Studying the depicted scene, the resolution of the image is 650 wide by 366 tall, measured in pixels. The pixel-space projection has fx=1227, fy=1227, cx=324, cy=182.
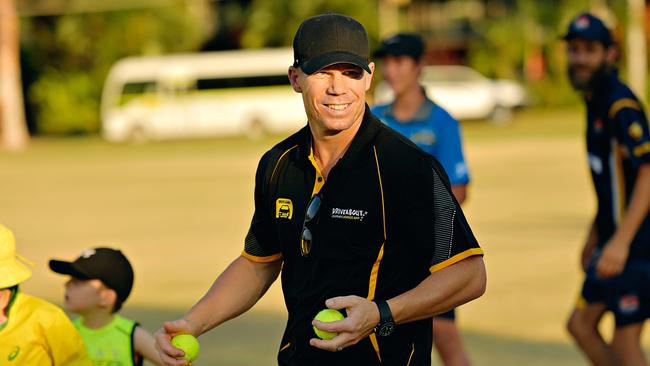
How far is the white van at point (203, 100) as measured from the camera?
4756 centimetres

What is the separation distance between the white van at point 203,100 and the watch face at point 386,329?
43.9 m

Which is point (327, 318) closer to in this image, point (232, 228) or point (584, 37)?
point (584, 37)

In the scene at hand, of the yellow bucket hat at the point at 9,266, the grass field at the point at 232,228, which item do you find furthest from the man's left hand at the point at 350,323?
the grass field at the point at 232,228

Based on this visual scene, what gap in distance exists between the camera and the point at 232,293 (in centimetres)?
419

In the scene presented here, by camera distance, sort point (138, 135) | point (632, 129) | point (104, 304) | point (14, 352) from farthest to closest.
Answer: point (138, 135) < point (632, 129) < point (104, 304) < point (14, 352)

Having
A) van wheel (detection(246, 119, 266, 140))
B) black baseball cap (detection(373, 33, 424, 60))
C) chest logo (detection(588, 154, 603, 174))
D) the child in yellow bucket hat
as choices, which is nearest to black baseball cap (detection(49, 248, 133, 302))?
the child in yellow bucket hat

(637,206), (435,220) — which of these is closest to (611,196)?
(637,206)

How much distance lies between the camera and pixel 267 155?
13.4 feet

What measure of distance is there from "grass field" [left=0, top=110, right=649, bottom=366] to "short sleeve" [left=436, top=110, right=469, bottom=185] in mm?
1661

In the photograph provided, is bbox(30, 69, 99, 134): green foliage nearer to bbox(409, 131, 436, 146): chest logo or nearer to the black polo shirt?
bbox(409, 131, 436, 146): chest logo

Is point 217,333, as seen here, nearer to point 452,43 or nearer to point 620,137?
point 620,137

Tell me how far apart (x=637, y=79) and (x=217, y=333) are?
39.5m

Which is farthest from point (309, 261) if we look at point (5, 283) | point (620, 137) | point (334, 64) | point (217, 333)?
point (217, 333)

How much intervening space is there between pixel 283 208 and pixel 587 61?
306 centimetres
